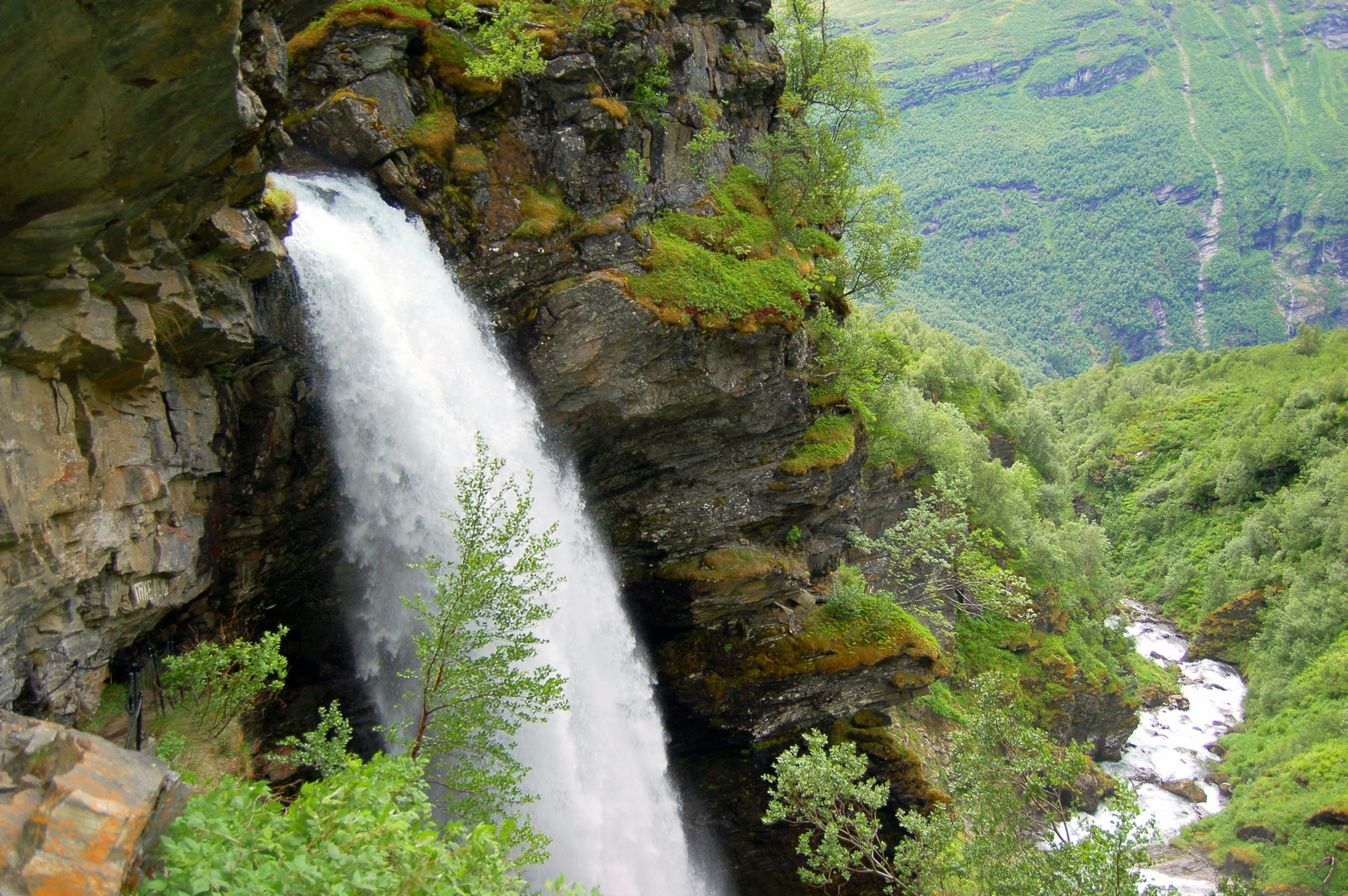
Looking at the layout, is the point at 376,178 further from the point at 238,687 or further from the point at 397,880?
the point at 397,880

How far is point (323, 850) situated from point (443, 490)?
11.5 m

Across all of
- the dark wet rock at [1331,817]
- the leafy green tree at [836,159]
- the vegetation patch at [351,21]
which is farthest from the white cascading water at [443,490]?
the dark wet rock at [1331,817]

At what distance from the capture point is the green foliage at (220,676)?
14477 mm

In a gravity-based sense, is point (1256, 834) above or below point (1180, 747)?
above

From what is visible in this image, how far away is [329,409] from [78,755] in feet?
34.4

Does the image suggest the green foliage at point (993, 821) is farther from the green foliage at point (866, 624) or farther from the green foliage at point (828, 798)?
the green foliage at point (866, 624)

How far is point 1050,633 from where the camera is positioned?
4341 centimetres

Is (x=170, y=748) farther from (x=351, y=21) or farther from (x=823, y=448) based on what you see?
(x=823, y=448)

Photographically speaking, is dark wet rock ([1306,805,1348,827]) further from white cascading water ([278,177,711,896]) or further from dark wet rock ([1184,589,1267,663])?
white cascading water ([278,177,711,896])

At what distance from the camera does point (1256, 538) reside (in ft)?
211

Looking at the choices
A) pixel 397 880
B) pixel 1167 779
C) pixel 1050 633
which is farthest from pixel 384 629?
pixel 1167 779

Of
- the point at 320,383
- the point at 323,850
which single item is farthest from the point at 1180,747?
the point at 323,850

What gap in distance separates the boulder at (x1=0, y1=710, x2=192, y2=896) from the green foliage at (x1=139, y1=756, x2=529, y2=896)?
11.6 inches

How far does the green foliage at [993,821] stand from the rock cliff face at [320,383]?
549cm
